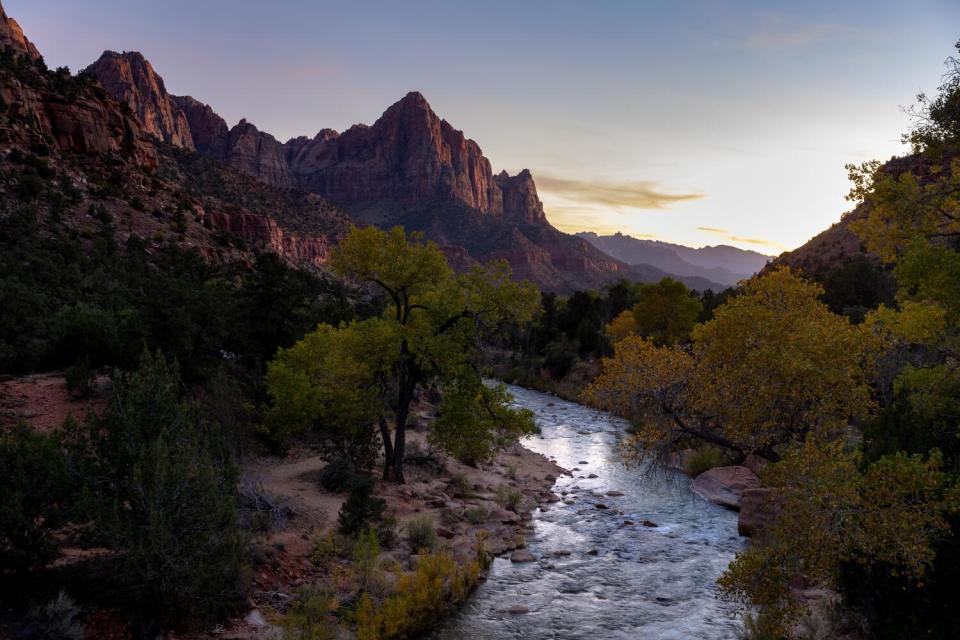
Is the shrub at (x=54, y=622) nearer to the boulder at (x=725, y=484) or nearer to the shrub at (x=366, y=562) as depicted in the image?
the shrub at (x=366, y=562)

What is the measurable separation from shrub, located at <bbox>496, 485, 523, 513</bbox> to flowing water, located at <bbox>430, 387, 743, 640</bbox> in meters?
0.92

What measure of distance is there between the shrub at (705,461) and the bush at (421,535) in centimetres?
1427

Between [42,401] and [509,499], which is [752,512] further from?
[42,401]

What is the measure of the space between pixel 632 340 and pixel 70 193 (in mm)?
43452

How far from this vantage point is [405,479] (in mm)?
20359

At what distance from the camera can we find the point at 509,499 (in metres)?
20.6

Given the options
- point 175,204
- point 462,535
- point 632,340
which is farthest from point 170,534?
point 175,204

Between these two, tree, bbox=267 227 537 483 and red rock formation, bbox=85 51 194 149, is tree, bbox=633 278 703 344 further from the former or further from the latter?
red rock formation, bbox=85 51 194 149

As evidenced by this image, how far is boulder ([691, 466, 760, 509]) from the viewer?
21344 millimetres

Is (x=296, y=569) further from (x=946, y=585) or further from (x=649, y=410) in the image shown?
(x=946, y=585)

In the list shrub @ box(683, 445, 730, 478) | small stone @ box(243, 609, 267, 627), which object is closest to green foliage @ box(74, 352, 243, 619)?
small stone @ box(243, 609, 267, 627)

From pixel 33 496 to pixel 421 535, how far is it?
9.23 m

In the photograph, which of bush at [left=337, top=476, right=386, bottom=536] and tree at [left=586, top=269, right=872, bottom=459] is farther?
bush at [left=337, top=476, right=386, bottom=536]

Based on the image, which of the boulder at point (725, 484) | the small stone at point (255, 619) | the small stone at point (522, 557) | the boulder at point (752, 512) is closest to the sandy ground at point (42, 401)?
the small stone at point (255, 619)
